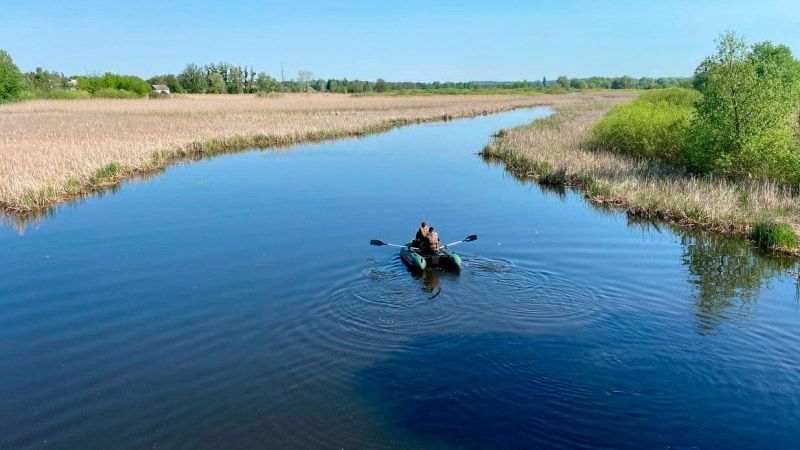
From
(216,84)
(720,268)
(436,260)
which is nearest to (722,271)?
(720,268)

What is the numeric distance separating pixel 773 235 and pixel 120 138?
107 ft

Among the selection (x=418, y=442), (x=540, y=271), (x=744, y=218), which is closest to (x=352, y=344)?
(x=418, y=442)

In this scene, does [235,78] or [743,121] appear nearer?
[743,121]

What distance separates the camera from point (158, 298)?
12969 millimetres

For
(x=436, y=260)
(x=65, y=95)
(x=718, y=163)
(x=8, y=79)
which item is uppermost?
(x=8, y=79)

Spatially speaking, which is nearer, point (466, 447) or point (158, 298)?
point (466, 447)

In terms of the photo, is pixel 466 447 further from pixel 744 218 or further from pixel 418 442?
pixel 744 218

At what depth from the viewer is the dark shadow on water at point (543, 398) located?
7855 mm

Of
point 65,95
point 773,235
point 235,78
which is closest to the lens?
point 773,235

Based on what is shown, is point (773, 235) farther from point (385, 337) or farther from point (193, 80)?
point (193, 80)

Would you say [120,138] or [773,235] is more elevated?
[120,138]

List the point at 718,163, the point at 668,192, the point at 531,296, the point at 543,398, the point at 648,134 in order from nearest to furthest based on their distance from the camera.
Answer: the point at 543,398
the point at 531,296
the point at 668,192
the point at 718,163
the point at 648,134

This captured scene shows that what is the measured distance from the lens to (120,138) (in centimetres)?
3481

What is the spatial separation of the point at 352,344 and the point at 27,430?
16.0 feet
